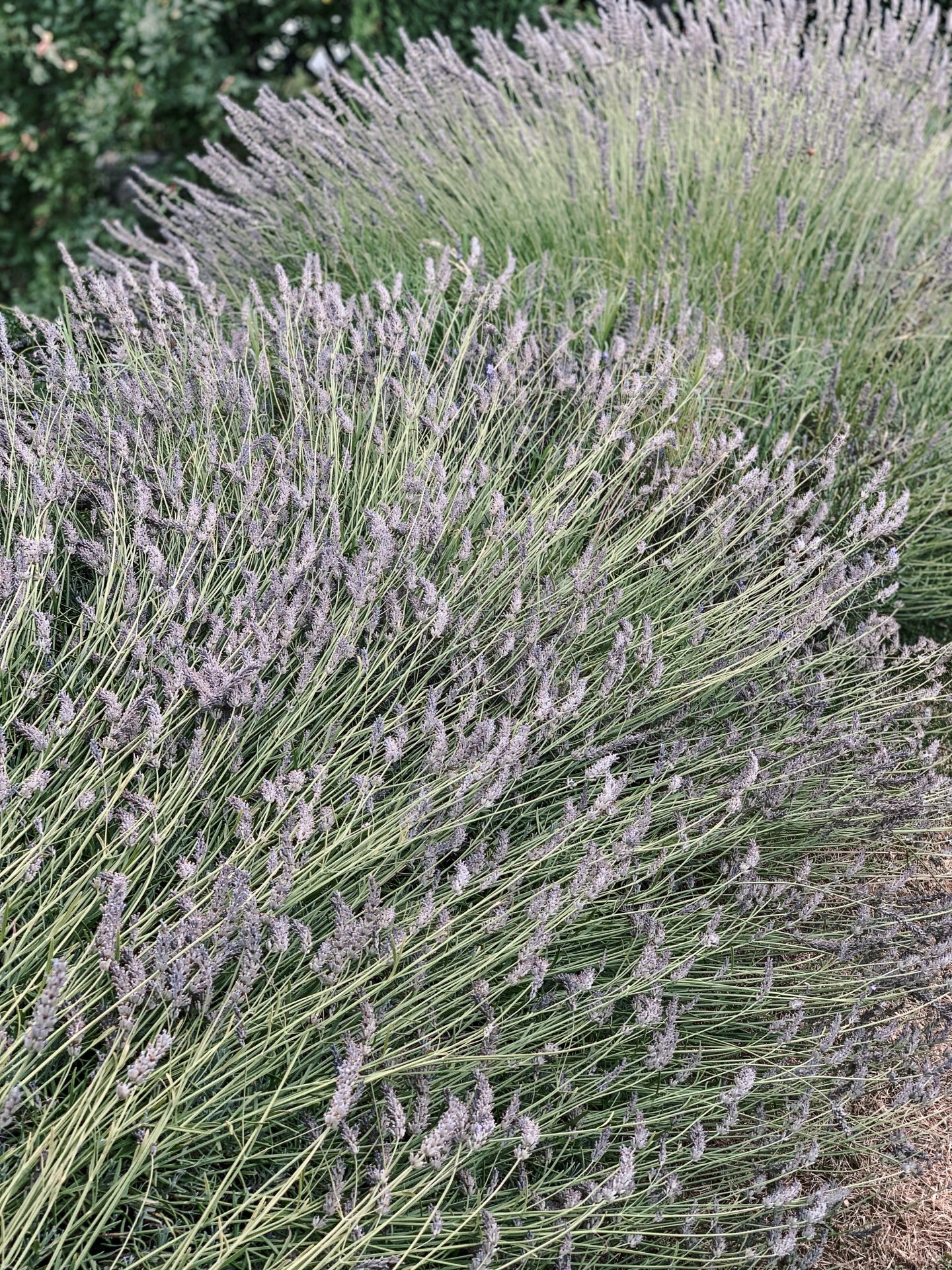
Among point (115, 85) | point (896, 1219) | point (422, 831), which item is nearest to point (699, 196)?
point (422, 831)

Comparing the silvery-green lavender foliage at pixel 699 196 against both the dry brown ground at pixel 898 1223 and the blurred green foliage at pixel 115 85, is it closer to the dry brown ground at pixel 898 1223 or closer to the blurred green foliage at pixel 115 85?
the dry brown ground at pixel 898 1223

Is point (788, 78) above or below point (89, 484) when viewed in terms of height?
below

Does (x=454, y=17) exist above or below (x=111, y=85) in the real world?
below

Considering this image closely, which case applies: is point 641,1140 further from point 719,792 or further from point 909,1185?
point 909,1185

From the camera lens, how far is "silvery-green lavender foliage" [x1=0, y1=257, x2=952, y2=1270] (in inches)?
48.7

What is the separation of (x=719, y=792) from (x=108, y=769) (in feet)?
2.82

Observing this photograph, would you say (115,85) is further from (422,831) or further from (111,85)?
(422,831)

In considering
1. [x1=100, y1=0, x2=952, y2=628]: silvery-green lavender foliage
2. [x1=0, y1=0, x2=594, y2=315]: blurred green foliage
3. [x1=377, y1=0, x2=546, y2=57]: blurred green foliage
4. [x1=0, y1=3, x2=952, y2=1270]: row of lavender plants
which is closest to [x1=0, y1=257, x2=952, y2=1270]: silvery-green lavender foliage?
[x1=0, y1=3, x2=952, y2=1270]: row of lavender plants

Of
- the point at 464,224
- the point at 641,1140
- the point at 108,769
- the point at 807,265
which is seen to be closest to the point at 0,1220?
the point at 108,769

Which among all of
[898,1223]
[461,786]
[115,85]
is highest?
[115,85]

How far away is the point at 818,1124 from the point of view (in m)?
1.56

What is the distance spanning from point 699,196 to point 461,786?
2148mm

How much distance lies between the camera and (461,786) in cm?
139

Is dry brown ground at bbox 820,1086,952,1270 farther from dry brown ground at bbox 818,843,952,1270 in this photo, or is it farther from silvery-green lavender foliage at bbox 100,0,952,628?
silvery-green lavender foliage at bbox 100,0,952,628
